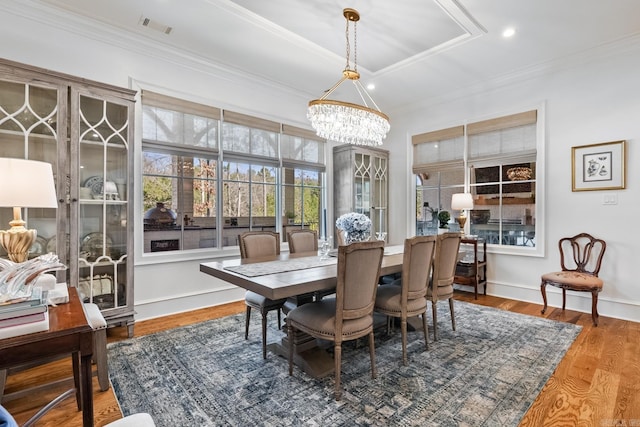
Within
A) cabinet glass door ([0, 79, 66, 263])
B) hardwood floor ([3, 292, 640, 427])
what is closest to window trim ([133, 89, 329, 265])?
cabinet glass door ([0, 79, 66, 263])

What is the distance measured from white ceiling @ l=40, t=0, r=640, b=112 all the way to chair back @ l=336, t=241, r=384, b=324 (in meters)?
2.21

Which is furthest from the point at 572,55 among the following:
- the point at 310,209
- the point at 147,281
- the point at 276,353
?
the point at 147,281

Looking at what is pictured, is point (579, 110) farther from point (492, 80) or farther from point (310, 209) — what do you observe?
point (310, 209)

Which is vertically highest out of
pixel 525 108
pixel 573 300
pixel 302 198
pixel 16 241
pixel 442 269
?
pixel 525 108

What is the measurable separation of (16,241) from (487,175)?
5060mm

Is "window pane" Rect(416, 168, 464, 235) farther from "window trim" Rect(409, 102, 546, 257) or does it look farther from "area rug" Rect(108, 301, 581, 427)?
"area rug" Rect(108, 301, 581, 427)

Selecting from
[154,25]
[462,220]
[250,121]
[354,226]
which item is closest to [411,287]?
[354,226]

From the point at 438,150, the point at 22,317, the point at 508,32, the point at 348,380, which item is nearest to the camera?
the point at 22,317

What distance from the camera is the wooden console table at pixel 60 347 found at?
1.24m

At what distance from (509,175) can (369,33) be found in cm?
273

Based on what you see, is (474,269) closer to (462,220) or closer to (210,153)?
(462,220)

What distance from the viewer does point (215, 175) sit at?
4.05 metres

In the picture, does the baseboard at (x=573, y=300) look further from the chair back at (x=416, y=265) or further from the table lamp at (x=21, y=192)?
the table lamp at (x=21, y=192)

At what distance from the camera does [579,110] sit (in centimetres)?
376
